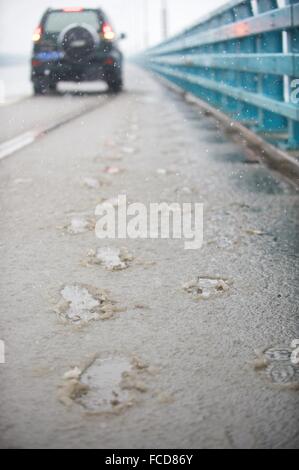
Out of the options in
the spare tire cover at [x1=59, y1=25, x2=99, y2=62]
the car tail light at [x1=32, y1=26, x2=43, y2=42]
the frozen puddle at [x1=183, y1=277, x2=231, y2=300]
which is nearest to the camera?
the frozen puddle at [x1=183, y1=277, x2=231, y2=300]

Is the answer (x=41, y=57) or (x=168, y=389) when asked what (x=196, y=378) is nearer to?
(x=168, y=389)

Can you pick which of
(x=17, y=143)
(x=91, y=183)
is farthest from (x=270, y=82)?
(x=17, y=143)

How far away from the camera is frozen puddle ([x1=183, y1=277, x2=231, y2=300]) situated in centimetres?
225

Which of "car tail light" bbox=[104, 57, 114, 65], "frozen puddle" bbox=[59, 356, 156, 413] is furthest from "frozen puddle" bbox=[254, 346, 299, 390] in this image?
"car tail light" bbox=[104, 57, 114, 65]

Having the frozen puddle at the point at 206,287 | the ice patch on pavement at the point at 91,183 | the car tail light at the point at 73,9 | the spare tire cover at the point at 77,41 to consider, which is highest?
the car tail light at the point at 73,9

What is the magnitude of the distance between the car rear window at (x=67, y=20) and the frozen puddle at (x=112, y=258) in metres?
10.4

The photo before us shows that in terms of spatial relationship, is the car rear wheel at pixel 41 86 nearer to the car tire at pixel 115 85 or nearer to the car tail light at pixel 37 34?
the car tail light at pixel 37 34

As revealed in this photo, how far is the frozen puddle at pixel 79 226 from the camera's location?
3.09 metres

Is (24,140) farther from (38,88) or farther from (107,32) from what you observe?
(107,32)

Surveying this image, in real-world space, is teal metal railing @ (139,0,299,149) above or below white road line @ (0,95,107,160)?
above

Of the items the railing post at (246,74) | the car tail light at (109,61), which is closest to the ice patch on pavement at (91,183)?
the railing post at (246,74)

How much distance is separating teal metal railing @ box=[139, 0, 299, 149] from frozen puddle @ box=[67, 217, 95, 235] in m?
1.66

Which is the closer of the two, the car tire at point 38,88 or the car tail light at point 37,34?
the car tail light at point 37,34

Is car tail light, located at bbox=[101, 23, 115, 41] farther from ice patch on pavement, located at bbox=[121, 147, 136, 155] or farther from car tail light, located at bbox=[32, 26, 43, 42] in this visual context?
ice patch on pavement, located at bbox=[121, 147, 136, 155]
